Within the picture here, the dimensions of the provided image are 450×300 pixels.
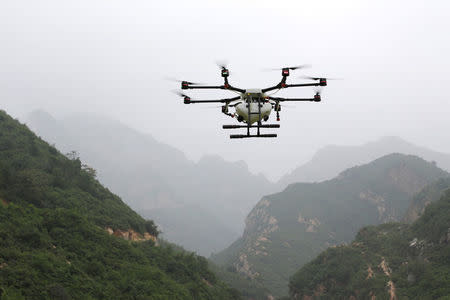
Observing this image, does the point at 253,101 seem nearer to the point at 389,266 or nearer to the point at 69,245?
the point at 69,245

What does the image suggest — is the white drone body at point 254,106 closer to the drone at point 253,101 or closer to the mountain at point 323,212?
the drone at point 253,101

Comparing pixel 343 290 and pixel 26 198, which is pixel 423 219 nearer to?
pixel 343 290

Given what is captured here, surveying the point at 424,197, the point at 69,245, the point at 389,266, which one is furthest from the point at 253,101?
the point at 424,197

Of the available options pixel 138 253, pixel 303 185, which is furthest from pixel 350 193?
pixel 138 253

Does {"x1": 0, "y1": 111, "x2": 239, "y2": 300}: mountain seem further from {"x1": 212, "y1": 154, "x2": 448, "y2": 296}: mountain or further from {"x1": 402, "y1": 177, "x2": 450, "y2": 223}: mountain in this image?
{"x1": 402, "y1": 177, "x2": 450, "y2": 223}: mountain

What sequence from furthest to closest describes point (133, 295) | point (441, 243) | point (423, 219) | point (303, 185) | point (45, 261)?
point (303, 185) < point (423, 219) < point (441, 243) < point (133, 295) < point (45, 261)

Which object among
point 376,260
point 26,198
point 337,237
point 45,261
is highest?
point 26,198

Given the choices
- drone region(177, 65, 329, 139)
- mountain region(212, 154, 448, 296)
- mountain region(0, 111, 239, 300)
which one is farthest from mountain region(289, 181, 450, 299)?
mountain region(212, 154, 448, 296)
